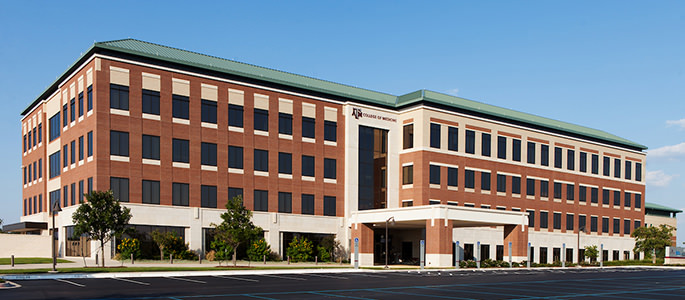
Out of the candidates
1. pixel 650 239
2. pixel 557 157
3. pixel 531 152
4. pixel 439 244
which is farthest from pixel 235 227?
pixel 650 239

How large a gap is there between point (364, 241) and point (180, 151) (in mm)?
18853

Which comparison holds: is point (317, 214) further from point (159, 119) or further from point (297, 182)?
point (159, 119)

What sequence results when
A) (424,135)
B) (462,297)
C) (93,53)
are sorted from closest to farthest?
(462,297) → (93,53) → (424,135)

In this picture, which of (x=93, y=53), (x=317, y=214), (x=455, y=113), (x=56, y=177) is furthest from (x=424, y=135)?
(x=56, y=177)

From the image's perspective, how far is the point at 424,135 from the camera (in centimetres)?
6362

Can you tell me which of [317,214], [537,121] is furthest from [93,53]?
[537,121]

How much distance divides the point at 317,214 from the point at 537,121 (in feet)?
105

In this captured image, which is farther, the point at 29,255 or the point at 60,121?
the point at 60,121

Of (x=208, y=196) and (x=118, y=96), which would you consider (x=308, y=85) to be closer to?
(x=208, y=196)

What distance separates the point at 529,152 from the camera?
74438 millimetres

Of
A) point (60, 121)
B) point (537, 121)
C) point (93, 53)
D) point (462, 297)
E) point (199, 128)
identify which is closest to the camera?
point (462, 297)

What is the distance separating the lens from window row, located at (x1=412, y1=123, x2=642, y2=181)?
2574 inches

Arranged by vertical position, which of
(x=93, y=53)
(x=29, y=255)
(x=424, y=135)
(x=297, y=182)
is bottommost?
(x=29, y=255)

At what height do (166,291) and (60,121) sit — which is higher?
(60,121)
